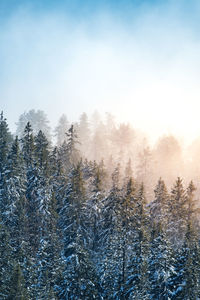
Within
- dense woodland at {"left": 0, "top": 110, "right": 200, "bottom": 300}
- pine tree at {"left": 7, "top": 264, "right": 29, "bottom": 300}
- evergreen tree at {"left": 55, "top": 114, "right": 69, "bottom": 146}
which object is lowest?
pine tree at {"left": 7, "top": 264, "right": 29, "bottom": 300}

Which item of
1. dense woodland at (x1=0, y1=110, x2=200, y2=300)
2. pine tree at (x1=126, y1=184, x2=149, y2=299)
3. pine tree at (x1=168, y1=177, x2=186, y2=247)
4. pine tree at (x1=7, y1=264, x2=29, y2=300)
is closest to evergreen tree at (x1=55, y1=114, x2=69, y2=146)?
dense woodland at (x1=0, y1=110, x2=200, y2=300)

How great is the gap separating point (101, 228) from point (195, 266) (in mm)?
15782

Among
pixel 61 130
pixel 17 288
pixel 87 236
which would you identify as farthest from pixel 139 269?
pixel 61 130

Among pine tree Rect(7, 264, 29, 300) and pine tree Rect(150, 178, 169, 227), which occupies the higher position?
pine tree Rect(150, 178, 169, 227)

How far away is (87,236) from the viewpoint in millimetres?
40062

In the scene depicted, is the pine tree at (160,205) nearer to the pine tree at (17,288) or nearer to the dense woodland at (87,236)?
the dense woodland at (87,236)

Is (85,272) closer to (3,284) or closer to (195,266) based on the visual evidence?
(3,284)

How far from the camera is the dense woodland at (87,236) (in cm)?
2912

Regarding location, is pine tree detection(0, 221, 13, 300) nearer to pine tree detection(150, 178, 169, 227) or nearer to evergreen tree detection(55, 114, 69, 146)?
pine tree detection(150, 178, 169, 227)

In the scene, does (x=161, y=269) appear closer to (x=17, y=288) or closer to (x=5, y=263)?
(x=17, y=288)

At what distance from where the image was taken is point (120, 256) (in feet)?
110

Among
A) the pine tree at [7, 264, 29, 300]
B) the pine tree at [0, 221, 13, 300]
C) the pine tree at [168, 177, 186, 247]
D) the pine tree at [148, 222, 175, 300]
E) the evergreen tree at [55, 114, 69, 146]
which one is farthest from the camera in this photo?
the evergreen tree at [55, 114, 69, 146]

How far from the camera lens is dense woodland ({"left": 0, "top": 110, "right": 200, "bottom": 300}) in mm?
29125

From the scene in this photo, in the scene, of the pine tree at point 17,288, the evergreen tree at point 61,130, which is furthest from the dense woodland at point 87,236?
the evergreen tree at point 61,130
